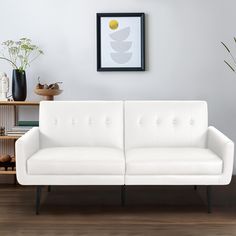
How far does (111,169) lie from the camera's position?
291cm

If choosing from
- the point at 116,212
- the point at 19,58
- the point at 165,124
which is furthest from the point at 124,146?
the point at 19,58

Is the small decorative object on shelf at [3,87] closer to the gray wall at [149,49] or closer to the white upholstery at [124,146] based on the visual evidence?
the gray wall at [149,49]

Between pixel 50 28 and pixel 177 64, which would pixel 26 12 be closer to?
pixel 50 28

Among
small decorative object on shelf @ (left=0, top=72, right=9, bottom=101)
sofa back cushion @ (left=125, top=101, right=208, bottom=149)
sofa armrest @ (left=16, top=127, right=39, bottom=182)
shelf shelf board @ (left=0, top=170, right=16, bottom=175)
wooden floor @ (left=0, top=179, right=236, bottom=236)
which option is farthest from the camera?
small decorative object on shelf @ (left=0, top=72, right=9, bottom=101)

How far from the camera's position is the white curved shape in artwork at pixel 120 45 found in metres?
3.79

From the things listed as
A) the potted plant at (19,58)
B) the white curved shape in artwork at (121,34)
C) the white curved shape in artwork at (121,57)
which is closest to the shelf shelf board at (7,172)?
the potted plant at (19,58)

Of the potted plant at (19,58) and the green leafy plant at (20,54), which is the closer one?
the potted plant at (19,58)

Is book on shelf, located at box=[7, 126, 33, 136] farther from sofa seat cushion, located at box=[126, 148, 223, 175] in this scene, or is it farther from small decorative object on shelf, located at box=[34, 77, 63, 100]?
sofa seat cushion, located at box=[126, 148, 223, 175]

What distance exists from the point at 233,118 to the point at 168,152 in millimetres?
1024

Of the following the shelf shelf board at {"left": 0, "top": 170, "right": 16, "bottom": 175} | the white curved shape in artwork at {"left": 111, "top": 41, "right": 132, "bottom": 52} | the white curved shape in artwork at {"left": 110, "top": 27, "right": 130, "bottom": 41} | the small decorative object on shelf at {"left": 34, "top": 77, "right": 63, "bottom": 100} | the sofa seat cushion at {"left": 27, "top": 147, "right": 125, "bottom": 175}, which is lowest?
the shelf shelf board at {"left": 0, "top": 170, "right": 16, "bottom": 175}

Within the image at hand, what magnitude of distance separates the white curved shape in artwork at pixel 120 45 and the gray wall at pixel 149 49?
5.7 inches

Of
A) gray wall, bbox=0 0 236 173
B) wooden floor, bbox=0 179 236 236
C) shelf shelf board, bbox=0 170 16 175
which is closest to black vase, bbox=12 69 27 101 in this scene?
gray wall, bbox=0 0 236 173

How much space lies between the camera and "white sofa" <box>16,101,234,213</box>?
2.89 meters

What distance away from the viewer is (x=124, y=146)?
11.0 ft
